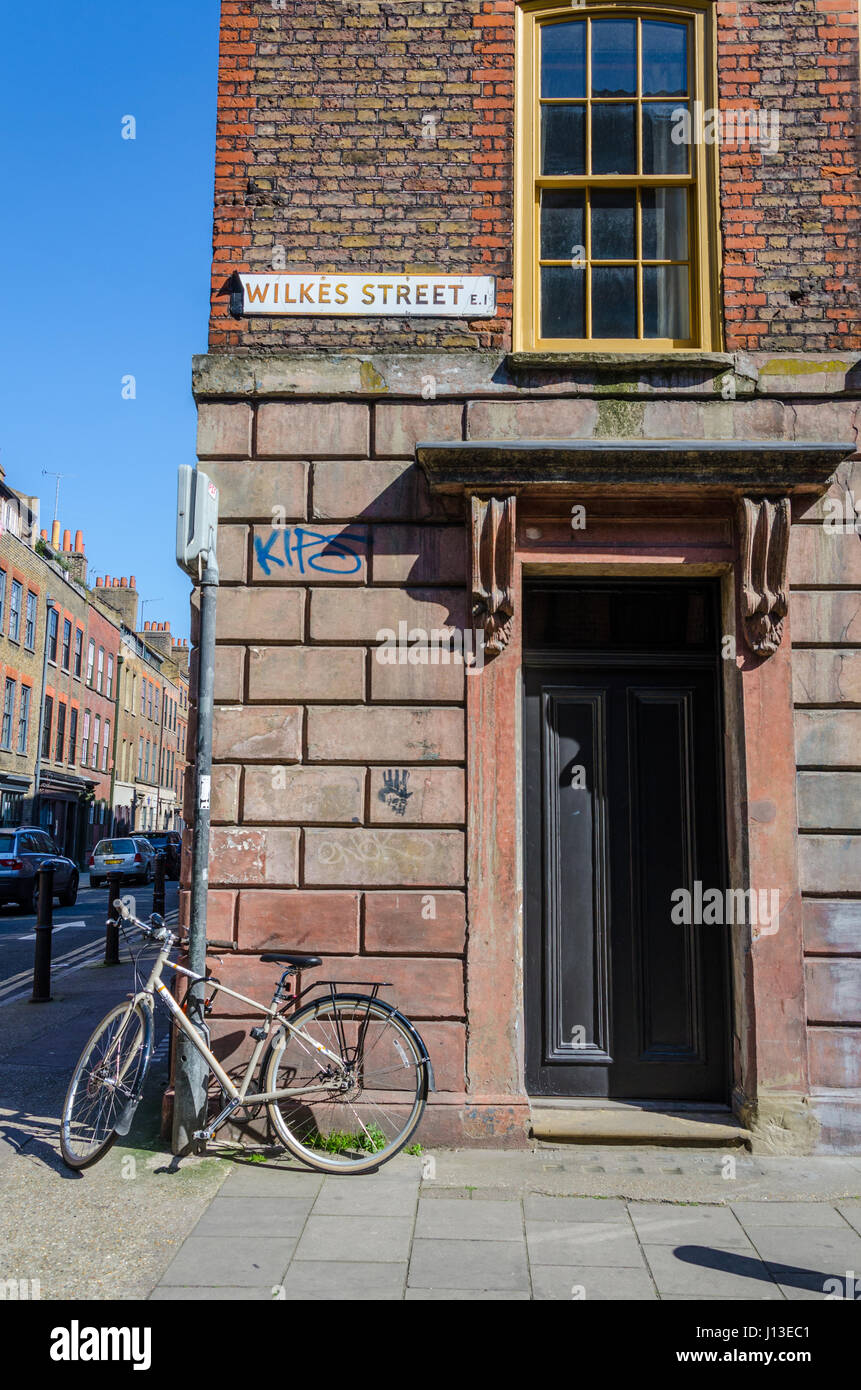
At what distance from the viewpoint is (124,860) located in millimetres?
33875

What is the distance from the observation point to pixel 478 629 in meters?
6.32

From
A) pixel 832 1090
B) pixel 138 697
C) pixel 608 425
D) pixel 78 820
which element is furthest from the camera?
pixel 138 697

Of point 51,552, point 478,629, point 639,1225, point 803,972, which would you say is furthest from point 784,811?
point 51,552

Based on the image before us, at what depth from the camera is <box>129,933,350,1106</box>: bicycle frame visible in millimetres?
5473

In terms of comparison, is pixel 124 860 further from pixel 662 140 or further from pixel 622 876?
pixel 662 140

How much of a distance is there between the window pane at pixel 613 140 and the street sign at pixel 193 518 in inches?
137

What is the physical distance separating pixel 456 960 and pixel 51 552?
4028 cm

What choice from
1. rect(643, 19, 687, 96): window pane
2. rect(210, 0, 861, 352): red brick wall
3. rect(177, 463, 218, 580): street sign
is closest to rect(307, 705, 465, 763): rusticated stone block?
rect(177, 463, 218, 580): street sign

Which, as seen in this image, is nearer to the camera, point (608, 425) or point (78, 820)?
point (608, 425)

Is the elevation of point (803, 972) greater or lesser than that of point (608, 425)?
lesser

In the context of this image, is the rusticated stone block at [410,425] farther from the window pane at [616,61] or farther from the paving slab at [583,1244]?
the paving slab at [583,1244]

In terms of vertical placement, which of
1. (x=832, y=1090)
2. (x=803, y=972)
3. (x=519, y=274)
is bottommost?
(x=832, y=1090)
